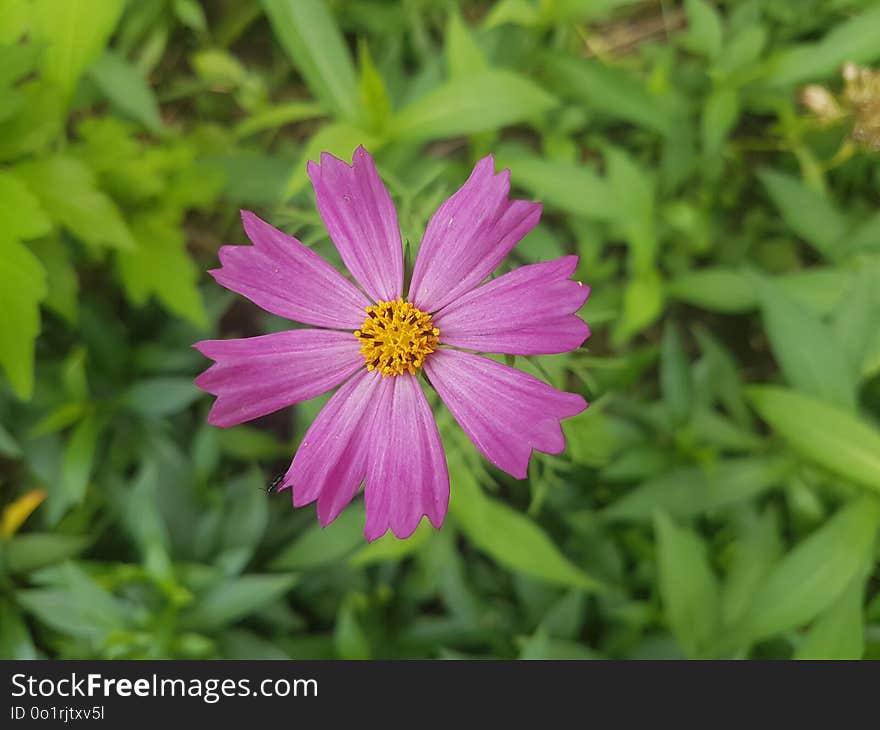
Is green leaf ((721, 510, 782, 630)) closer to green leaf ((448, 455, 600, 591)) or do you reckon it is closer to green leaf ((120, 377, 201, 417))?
green leaf ((448, 455, 600, 591))

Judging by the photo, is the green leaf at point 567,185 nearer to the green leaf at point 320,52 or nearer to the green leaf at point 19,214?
the green leaf at point 320,52

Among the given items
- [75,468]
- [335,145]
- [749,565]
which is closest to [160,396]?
[75,468]

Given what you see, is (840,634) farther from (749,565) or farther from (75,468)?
(75,468)

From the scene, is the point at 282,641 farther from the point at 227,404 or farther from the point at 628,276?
the point at 628,276

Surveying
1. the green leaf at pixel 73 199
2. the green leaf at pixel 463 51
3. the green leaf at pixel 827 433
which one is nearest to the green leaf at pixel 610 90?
the green leaf at pixel 463 51

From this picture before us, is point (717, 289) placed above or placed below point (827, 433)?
above
